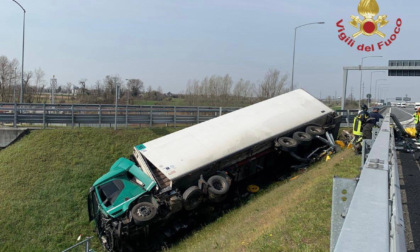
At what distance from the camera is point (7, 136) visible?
15.0m

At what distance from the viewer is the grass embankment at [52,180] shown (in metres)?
10.4

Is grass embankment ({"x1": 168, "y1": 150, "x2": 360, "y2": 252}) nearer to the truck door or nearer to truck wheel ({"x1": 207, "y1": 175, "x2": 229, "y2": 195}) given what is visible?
truck wheel ({"x1": 207, "y1": 175, "x2": 229, "y2": 195})

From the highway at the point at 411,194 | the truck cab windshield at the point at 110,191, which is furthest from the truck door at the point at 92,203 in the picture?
the highway at the point at 411,194

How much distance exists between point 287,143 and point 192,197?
397 cm

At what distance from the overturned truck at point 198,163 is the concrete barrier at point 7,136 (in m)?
7.54

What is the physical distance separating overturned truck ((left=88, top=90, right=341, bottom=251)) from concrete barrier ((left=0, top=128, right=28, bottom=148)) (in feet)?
24.7

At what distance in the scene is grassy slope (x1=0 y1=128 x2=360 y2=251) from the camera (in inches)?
201

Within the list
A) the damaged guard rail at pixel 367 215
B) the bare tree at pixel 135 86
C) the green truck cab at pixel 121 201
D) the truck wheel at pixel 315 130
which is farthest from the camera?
the bare tree at pixel 135 86

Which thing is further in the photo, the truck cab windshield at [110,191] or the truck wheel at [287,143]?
the truck wheel at [287,143]

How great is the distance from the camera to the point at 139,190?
8969 mm

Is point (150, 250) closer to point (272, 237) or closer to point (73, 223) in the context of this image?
point (73, 223)

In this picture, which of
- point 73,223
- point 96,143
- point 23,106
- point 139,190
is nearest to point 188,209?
point 139,190

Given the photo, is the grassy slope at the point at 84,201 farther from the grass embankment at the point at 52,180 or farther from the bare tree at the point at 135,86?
the bare tree at the point at 135,86

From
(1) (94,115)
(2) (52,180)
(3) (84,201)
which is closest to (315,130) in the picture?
(3) (84,201)
